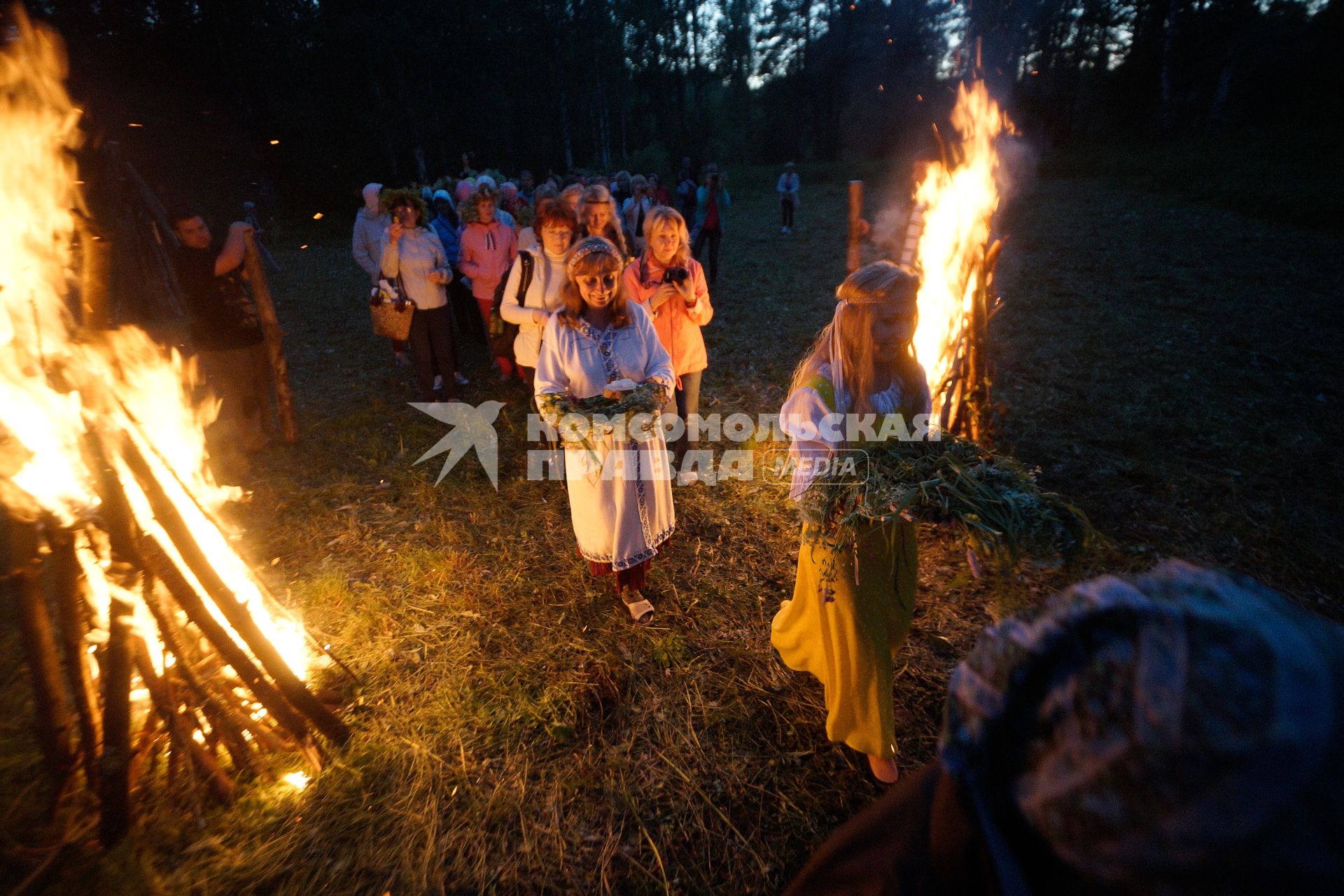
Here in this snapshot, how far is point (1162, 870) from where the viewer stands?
782 mm

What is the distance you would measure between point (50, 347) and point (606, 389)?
2444mm

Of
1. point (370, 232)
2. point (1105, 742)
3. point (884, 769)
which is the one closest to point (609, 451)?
point (884, 769)

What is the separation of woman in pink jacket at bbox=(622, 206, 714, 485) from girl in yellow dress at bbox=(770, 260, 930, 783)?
2.19 m

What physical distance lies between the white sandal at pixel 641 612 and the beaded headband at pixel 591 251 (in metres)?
2.23

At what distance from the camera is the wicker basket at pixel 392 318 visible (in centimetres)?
660

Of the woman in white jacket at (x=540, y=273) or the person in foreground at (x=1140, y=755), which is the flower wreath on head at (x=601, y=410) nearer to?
the woman in white jacket at (x=540, y=273)

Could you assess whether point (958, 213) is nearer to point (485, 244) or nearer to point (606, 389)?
point (606, 389)

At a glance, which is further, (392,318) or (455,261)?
(455,261)

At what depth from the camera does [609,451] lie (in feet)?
12.2

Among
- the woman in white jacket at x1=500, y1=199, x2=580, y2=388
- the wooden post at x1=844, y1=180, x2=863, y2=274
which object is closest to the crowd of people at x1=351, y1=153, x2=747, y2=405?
the woman in white jacket at x1=500, y1=199, x2=580, y2=388

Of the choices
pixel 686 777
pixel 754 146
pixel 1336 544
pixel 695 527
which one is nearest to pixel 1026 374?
pixel 1336 544

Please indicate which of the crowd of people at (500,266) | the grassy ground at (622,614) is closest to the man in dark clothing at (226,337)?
the grassy ground at (622,614)

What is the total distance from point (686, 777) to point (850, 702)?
0.93 m

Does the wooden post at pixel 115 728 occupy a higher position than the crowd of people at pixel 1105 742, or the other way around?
the crowd of people at pixel 1105 742
